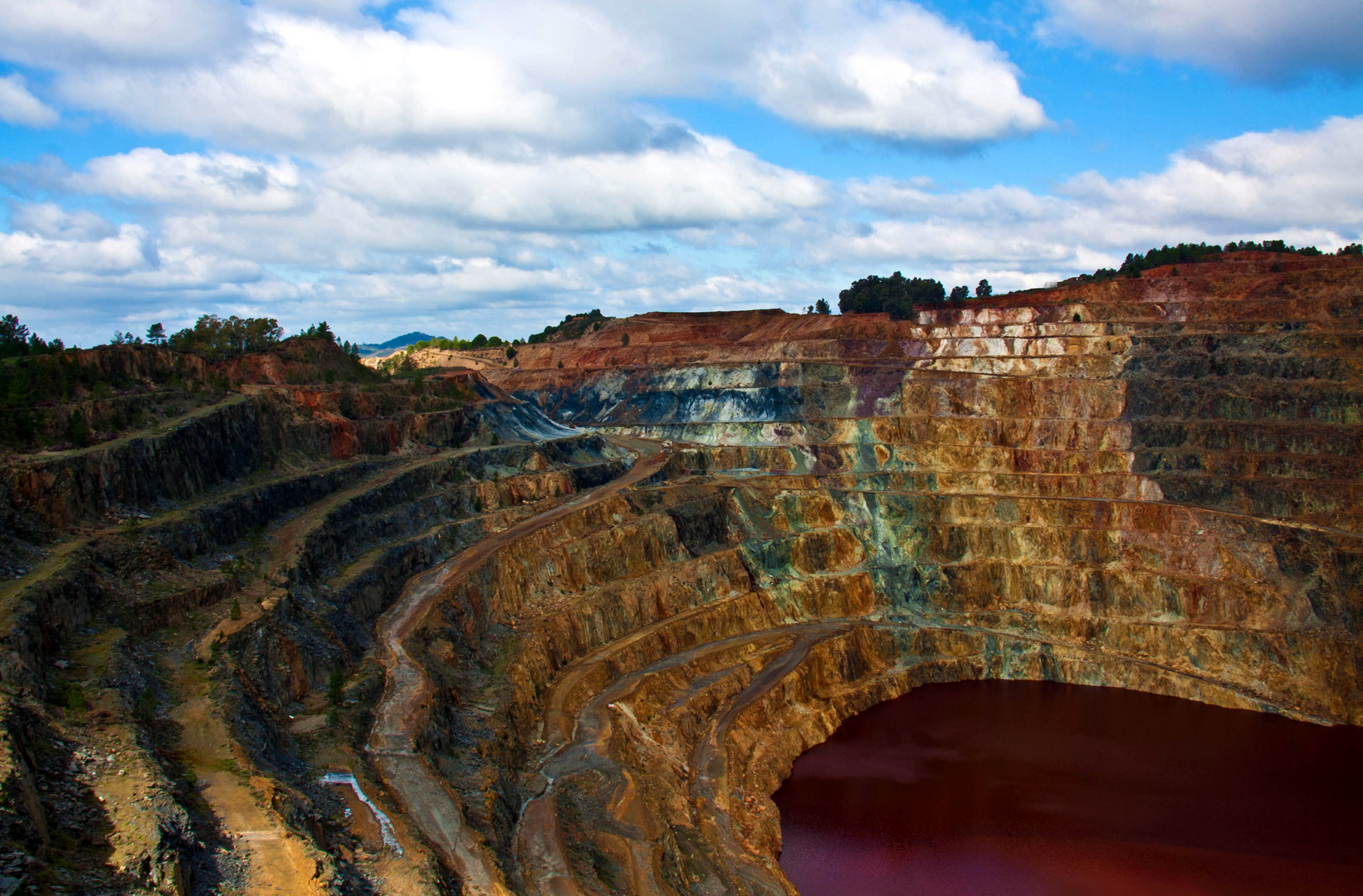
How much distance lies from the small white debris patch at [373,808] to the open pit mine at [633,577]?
0.41 feet

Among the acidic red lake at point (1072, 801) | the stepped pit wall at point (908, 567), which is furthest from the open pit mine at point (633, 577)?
the acidic red lake at point (1072, 801)

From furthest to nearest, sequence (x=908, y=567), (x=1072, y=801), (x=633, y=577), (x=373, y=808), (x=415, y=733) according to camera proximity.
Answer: (x=908, y=567) < (x=633, y=577) < (x=1072, y=801) < (x=415, y=733) < (x=373, y=808)

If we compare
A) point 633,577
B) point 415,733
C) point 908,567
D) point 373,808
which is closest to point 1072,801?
point 908,567

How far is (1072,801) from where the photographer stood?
49938 mm

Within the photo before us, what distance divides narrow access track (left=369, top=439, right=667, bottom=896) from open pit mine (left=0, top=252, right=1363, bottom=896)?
189mm

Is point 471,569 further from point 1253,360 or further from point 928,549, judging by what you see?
point 1253,360

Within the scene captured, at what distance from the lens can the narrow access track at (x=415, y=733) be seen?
3097 centimetres

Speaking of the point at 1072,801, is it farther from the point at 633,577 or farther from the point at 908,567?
the point at 633,577

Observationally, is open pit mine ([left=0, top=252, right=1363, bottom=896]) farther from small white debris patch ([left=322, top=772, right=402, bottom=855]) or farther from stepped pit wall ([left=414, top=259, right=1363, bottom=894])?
stepped pit wall ([left=414, top=259, right=1363, bottom=894])

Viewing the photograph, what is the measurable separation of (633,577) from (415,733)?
31.7 m

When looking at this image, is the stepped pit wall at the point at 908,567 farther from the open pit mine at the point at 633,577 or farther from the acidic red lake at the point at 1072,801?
the acidic red lake at the point at 1072,801

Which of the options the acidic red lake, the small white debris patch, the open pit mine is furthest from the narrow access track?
the acidic red lake

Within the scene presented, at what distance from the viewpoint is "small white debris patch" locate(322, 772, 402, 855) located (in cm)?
2997

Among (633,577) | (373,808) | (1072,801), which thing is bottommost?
(1072,801)
